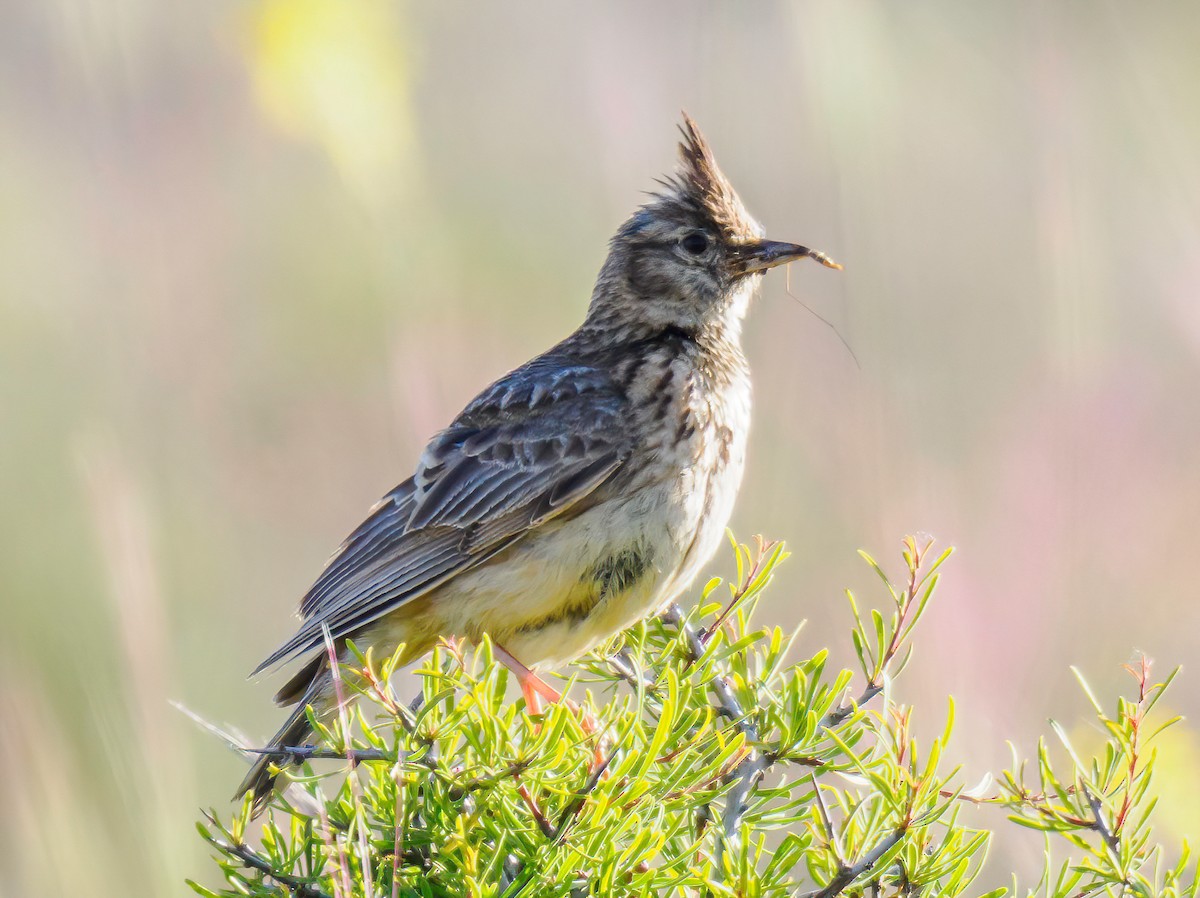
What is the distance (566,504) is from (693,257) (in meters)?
1.17

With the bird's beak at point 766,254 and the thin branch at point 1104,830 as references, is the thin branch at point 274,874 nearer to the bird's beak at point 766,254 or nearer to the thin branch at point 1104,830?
the thin branch at point 1104,830

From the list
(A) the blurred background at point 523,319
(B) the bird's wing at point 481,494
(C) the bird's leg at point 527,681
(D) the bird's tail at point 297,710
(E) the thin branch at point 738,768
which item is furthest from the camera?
(A) the blurred background at point 523,319

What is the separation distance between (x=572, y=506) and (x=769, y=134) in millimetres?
4647

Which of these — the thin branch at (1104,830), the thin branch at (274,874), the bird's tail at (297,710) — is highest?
the bird's tail at (297,710)

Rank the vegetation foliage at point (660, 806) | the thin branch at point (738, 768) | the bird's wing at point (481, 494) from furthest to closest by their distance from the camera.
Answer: the bird's wing at point (481, 494), the thin branch at point (738, 768), the vegetation foliage at point (660, 806)

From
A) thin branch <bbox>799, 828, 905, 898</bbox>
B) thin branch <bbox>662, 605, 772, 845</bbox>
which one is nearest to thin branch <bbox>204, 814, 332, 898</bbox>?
thin branch <bbox>662, 605, 772, 845</bbox>

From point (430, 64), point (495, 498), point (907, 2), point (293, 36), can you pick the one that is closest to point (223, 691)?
point (495, 498)

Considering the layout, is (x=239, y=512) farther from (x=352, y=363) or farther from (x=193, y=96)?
(x=193, y=96)

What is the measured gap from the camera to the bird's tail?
3.48 metres

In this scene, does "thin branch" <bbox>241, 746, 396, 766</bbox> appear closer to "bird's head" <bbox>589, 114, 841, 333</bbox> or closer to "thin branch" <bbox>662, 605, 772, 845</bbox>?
"thin branch" <bbox>662, 605, 772, 845</bbox>

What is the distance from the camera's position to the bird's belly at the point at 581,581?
3.80m

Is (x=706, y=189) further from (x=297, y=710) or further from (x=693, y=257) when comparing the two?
(x=297, y=710)

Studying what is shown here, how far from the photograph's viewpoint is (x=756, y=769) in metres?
2.58

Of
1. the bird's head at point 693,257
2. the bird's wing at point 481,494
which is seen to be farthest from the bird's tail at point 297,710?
the bird's head at point 693,257
